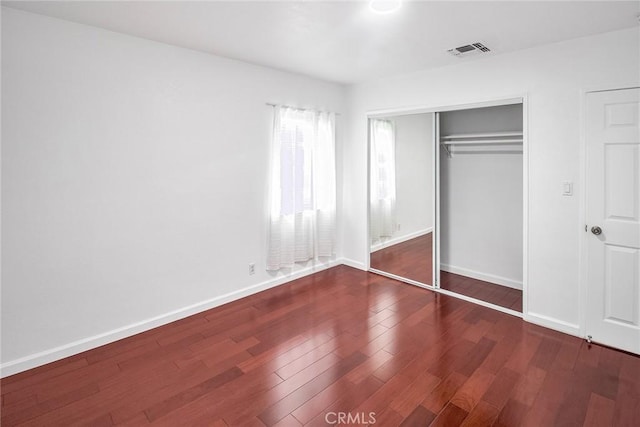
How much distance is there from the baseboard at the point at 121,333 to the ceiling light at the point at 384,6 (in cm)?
301

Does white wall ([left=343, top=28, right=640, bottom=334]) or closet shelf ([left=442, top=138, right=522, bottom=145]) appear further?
closet shelf ([left=442, top=138, right=522, bottom=145])

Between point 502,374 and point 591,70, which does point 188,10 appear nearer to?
point 591,70

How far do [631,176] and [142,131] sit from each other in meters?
4.05

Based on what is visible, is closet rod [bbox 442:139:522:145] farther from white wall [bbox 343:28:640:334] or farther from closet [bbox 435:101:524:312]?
white wall [bbox 343:28:640:334]

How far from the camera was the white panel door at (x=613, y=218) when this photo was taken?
8.98 feet

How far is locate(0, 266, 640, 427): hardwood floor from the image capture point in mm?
2141

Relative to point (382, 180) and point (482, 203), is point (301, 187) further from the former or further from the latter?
point (482, 203)

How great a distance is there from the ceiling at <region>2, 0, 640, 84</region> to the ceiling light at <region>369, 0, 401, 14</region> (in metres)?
0.05

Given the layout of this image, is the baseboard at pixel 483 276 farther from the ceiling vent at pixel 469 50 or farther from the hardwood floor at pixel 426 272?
the ceiling vent at pixel 469 50

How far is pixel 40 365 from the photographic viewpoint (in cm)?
266

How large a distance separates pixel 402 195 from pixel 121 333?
3.34 m

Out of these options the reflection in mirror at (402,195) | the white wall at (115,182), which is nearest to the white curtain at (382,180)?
the reflection in mirror at (402,195)

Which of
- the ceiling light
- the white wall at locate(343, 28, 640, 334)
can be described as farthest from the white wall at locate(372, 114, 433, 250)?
the ceiling light

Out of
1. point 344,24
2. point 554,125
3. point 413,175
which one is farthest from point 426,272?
point 344,24
